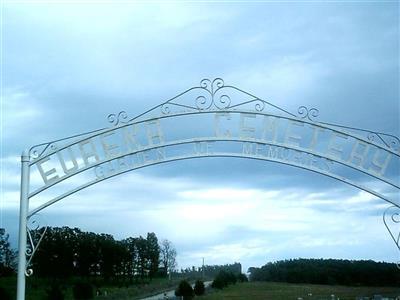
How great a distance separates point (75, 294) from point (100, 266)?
63.5 feet

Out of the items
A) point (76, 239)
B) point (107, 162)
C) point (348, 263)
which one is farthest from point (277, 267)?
point (107, 162)

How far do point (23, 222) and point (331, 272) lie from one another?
112ft

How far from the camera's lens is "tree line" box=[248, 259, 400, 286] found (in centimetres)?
3344

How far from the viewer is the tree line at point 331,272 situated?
33438 millimetres

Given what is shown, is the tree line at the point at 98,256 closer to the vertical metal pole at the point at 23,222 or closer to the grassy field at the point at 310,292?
the grassy field at the point at 310,292

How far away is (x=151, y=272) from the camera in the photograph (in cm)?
6084

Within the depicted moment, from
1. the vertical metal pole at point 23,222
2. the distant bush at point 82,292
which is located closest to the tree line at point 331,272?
the distant bush at point 82,292

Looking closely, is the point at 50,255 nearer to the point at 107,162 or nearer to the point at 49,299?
the point at 49,299

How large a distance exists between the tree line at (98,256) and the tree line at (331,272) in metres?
9.50

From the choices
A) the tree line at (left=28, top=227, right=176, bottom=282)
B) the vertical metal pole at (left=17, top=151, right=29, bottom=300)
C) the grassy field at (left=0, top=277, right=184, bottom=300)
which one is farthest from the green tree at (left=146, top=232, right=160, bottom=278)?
the vertical metal pole at (left=17, top=151, right=29, bottom=300)

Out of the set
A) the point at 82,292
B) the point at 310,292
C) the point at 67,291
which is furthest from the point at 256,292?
the point at 82,292

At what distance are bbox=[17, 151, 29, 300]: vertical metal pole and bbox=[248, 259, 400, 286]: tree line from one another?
2120 centimetres

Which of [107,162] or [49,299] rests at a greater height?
[107,162]

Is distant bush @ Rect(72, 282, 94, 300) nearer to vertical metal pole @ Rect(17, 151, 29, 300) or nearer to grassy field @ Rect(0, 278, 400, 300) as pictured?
grassy field @ Rect(0, 278, 400, 300)
